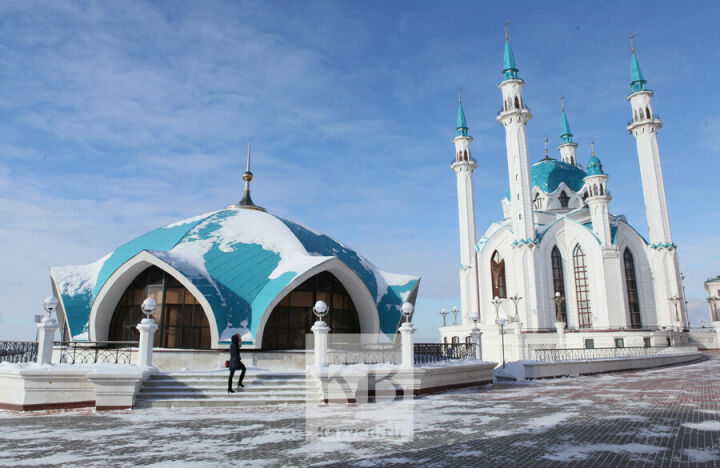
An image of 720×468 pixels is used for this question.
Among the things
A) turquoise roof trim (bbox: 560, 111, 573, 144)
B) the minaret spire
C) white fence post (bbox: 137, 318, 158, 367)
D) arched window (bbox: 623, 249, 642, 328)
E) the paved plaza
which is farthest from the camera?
turquoise roof trim (bbox: 560, 111, 573, 144)

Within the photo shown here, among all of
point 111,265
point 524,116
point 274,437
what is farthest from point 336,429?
point 524,116

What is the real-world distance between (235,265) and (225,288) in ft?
3.96

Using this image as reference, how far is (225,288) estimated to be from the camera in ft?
56.4

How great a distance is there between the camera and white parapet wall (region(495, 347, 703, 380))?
18.1m

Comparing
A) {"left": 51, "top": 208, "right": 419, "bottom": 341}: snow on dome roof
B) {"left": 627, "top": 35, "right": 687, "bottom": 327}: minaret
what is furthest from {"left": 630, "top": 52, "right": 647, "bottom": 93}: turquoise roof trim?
{"left": 51, "top": 208, "right": 419, "bottom": 341}: snow on dome roof

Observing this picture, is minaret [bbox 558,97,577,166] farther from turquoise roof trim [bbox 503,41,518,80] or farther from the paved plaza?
the paved plaza

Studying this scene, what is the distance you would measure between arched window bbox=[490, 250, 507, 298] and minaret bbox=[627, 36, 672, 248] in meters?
12.1

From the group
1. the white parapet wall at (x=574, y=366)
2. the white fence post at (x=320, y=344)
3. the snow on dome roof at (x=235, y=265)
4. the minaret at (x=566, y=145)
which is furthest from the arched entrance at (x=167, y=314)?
the minaret at (x=566, y=145)

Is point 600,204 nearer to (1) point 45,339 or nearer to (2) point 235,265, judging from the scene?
(2) point 235,265

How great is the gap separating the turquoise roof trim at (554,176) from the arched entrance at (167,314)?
40203 millimetres

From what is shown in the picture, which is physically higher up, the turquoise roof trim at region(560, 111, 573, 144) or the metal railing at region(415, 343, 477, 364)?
the turquoise roof trim at region(560, 111, 573, 144)

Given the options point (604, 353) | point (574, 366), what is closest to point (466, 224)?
point (604, 353)

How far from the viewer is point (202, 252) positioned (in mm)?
18328

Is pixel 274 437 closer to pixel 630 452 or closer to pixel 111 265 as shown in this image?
pixel 630 452
